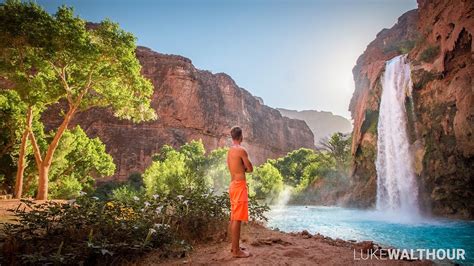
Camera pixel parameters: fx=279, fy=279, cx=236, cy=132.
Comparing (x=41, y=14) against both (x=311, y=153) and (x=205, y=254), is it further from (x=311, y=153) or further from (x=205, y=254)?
(x=311, y=153)

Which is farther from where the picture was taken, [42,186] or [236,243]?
[42,186]

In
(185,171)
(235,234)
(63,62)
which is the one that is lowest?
(235,234)

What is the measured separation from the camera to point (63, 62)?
1366 cm

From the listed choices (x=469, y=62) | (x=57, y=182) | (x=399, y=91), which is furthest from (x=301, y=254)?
(x=57, y=182)

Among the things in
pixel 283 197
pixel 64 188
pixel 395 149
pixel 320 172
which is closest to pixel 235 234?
pixel 395 149

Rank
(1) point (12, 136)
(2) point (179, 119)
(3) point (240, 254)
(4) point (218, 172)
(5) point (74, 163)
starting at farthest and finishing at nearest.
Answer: (2) point (179, 119) → (4) point (218, 172) → (5) point (74, 163) → (1) point (12, 136) → (3) point (240, 254)

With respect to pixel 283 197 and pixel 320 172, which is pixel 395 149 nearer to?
pixel 320 172

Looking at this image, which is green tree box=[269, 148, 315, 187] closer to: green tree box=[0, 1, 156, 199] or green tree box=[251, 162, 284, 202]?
green tree box=[251, 162, 284, 202]

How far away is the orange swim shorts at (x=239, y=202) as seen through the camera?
14.8 ft

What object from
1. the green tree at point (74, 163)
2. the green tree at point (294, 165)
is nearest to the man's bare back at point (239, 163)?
the green tree at point (74, 163)

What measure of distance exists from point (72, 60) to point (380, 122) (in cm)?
2231

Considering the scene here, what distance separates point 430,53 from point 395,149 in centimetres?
701

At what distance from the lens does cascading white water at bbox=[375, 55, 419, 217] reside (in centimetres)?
1927

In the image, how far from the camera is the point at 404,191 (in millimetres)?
19453
